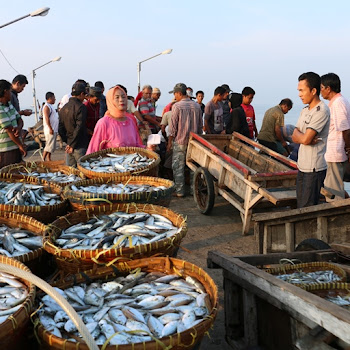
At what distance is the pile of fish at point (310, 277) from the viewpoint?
341 cm

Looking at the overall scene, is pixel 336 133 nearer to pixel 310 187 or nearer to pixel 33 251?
pixel 310 187

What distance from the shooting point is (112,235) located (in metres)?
3.60

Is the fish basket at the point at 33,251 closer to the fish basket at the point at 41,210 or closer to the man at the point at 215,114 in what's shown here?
the fish basket at the point at 41,210

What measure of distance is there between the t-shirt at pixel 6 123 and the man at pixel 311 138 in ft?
15.8

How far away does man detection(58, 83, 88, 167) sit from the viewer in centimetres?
817

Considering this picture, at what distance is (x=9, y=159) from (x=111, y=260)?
16.2 feet

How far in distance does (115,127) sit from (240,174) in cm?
232

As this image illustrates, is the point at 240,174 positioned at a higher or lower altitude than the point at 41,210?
lower

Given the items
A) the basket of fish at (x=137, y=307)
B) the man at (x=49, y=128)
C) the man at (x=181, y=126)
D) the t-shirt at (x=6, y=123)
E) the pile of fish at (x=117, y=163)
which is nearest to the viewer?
the basket of fish at (x=137, y=307)

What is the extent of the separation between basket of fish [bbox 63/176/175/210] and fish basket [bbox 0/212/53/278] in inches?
22.2

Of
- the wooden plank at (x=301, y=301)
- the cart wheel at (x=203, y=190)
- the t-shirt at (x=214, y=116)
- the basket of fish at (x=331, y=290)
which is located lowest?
the cart wheel at (x=203, y=190)

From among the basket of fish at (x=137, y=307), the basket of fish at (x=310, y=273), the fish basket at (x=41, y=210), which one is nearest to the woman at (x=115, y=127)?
the fish basket at (x=41, y=210)

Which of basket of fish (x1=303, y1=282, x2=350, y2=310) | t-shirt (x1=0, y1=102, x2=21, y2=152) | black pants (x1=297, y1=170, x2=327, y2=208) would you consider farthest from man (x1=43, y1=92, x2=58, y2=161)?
basket of fish (x1=303, y1=282, x2=350, y2=310)

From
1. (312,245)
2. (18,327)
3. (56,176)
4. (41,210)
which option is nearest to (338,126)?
(312,245)
